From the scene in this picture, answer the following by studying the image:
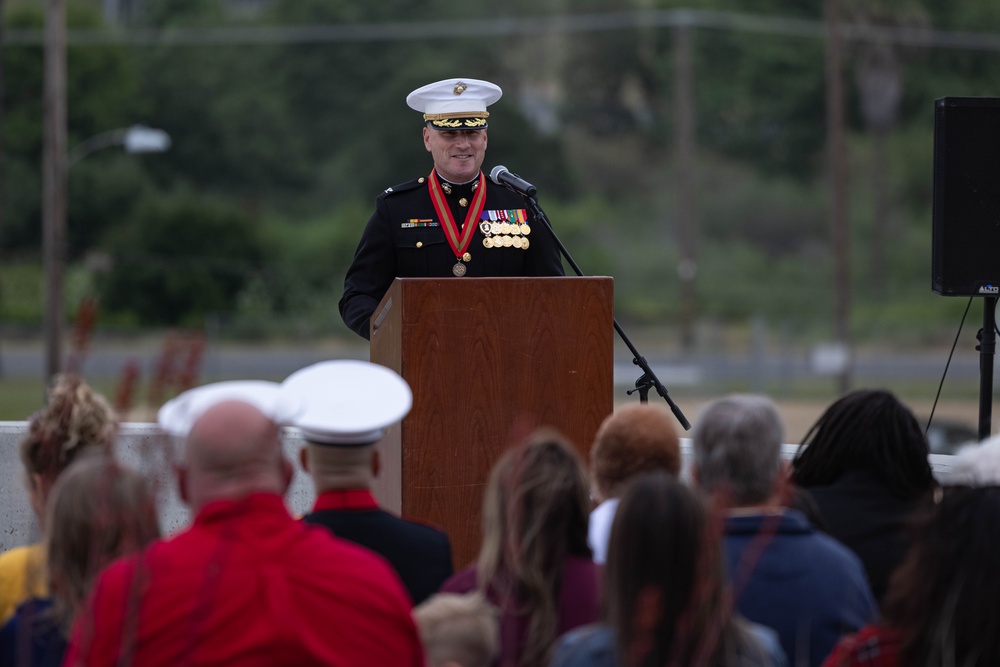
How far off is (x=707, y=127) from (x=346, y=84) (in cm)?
1318

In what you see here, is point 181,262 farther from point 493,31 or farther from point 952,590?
point 952,590

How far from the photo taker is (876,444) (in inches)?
150

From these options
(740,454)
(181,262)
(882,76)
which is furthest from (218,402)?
(882,76)

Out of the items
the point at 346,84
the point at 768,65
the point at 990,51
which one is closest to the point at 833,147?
the point at 768,65

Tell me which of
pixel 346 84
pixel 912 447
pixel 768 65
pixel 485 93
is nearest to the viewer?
pixel 912 447

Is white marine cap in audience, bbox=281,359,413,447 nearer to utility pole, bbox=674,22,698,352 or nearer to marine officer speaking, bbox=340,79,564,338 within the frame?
marine officer speaking, bbox=340,79,564,338

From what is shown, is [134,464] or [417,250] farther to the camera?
[134,464]

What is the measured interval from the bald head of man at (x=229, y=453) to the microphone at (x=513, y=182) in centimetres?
245

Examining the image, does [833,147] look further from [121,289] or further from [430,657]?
[430,657]

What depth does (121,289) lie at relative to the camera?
37938 millimetres

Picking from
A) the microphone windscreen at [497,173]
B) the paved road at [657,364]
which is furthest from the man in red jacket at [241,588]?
the paved road at [657,364]

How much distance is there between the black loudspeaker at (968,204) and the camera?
5965 millimetres

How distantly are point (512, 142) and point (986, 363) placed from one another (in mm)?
42741

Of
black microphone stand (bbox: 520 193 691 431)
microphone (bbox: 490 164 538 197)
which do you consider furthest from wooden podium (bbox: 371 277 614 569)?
microphone (bbox: 490 164 538 197)
